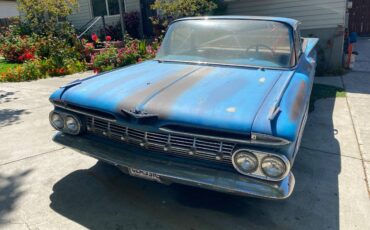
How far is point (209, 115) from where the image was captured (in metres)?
2.48

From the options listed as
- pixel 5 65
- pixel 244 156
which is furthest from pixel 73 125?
pixel 5 65

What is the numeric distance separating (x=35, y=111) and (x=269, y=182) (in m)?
5.06

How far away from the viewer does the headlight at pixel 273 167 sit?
2332mm

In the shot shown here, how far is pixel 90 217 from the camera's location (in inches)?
117

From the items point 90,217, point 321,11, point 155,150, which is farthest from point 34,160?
point 321,11

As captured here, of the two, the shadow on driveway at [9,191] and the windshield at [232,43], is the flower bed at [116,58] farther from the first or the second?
the shadow on driveway at [9,191]

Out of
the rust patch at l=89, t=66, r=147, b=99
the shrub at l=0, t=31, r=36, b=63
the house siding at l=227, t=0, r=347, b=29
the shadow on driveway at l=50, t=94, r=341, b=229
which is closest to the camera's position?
the shadow on driveway at l=50, t=94, r=341, b=229

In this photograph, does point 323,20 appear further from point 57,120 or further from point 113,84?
point 57,120

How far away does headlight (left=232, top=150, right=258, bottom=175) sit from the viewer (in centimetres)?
240

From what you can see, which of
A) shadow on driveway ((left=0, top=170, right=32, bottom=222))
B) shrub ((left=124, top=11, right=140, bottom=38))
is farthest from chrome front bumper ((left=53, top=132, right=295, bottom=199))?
shrub ((left=124, top=11, right=140, bottom=38))

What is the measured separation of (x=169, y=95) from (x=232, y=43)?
4.57ft

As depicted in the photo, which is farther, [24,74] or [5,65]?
[5,65]

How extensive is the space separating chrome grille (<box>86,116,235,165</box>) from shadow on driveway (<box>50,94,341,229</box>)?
2.29ft

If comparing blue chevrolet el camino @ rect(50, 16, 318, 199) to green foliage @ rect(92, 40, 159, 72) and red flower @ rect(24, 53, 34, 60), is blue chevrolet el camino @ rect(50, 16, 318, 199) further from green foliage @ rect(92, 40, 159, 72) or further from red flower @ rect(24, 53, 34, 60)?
red flower @ rect(24, 53, 34, 60)
